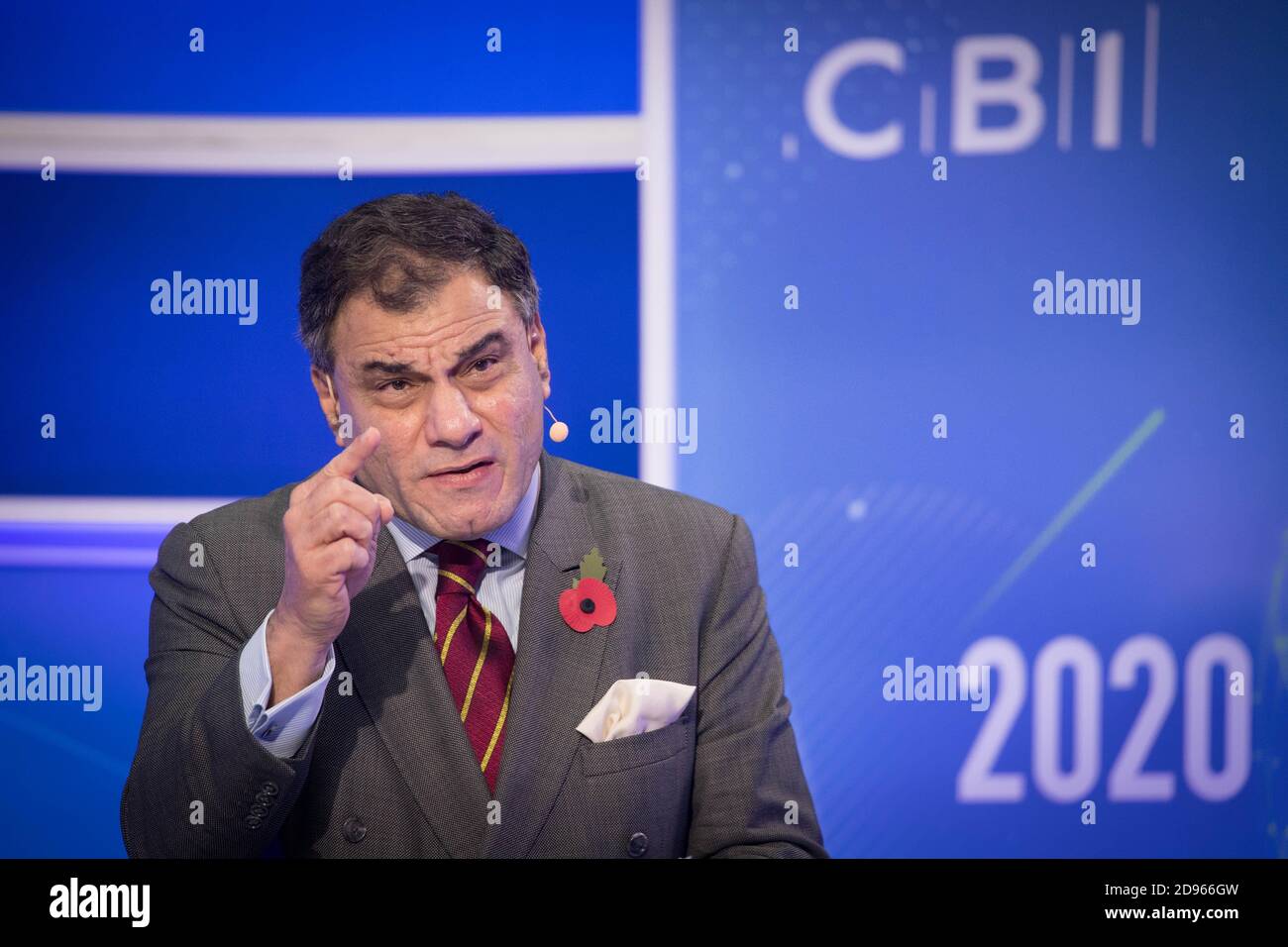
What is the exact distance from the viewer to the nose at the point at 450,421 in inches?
96.5

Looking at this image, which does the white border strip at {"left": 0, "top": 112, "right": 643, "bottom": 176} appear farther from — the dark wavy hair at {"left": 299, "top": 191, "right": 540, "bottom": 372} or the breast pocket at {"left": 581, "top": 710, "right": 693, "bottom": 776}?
the breast pocket at {"left": 581, "top": 710, "right": 693, "bottom": 776}

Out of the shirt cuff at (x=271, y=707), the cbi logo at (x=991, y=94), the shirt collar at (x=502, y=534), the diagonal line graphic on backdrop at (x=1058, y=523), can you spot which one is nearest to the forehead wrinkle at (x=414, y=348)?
the shirt collar at (x=502, y=534)

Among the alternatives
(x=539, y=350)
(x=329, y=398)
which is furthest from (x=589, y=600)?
(x=329, y=398)

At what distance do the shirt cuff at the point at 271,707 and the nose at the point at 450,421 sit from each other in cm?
50

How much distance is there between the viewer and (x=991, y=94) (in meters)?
3.15

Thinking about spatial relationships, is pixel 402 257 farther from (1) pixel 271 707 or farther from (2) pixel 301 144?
(1) pixel 271 707

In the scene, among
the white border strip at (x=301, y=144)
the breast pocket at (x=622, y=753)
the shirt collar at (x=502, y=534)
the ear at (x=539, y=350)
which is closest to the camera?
the breast pocket at (x=622, y=753)

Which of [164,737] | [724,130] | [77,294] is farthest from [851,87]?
[164,737]

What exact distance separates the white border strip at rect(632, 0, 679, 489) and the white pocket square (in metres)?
0.90

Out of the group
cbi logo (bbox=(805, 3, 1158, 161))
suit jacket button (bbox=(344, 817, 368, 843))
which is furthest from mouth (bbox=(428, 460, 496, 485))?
cbi logo (bbox=(805, 3, 1158, 161))

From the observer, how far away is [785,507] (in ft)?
10.4

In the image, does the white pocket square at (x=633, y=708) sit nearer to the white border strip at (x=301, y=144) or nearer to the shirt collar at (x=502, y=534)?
the shirt collar at (x=502, y=534)

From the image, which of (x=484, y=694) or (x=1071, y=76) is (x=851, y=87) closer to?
(x=1071, y=76)

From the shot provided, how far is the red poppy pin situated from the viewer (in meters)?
2.50
